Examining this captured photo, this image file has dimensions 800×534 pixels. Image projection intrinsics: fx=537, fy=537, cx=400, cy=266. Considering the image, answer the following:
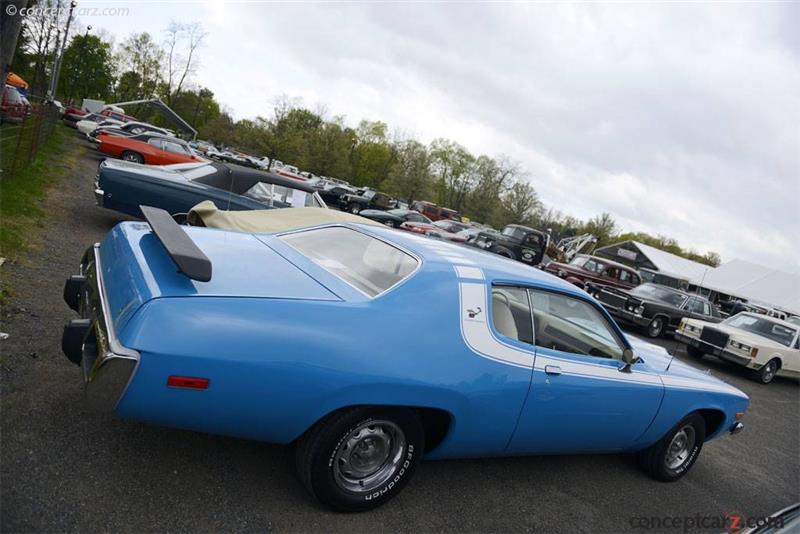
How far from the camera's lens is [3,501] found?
2287 mm

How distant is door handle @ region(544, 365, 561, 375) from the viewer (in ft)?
10.7

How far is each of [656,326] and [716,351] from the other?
217cm

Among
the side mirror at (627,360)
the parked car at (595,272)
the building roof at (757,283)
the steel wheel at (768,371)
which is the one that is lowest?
the steel wheel at (768,371)

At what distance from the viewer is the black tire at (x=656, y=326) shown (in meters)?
13.4

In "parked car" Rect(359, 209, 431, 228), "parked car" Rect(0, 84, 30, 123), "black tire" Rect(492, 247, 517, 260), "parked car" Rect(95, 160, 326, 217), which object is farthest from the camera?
"parked car" Rect(359, 209, 431, 228)

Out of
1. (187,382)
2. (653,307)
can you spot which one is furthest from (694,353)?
(187,382)

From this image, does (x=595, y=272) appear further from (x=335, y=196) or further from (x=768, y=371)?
(x=335, y=196)

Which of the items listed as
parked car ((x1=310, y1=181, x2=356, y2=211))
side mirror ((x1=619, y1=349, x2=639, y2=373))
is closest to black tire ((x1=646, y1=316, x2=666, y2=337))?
side mirror ((x1=619, y1=349, x2=639, y2=373))

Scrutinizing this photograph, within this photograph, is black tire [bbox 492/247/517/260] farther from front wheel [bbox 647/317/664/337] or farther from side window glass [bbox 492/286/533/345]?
side window glass [bbox 492/286/533/345]

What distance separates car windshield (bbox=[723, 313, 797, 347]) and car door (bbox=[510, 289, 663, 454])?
1008 centimetres

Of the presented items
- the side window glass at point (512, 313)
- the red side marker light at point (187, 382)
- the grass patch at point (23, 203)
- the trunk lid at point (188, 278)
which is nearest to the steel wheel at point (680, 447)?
the side window glass at point (512, 313)

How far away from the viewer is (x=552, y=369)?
10.8 ft

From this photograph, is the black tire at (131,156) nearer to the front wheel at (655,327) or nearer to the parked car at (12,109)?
the parked car at (12,109)

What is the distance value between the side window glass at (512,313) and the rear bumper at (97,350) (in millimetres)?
1952
